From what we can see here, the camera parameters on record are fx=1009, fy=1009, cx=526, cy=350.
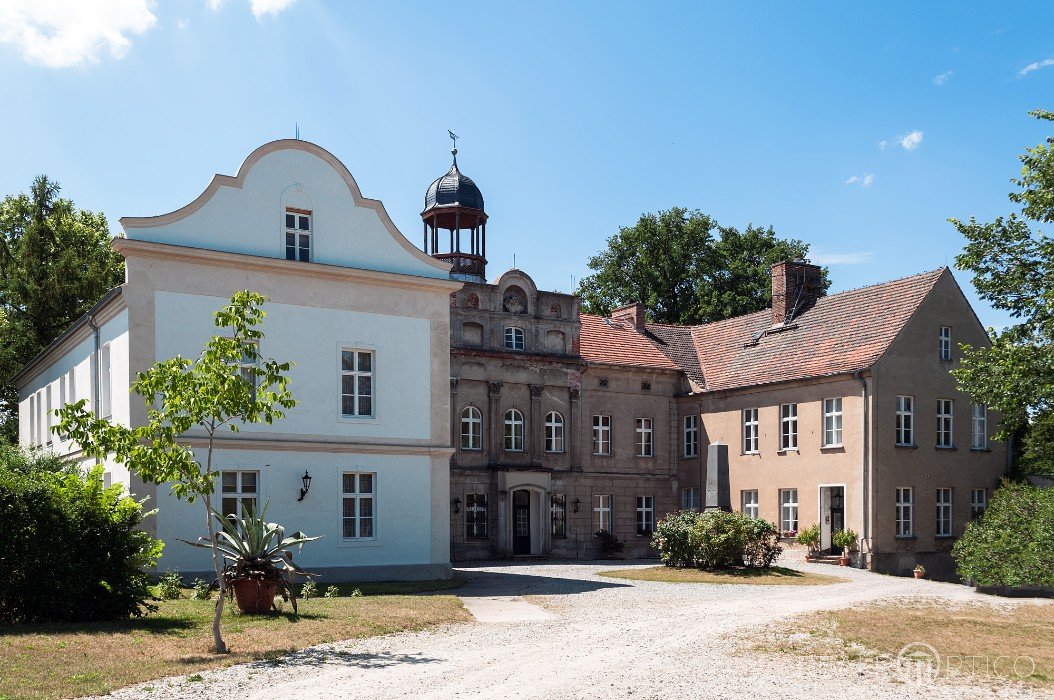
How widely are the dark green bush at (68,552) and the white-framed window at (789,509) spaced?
887 inches

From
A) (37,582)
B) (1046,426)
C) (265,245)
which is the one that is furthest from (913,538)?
(37,582)

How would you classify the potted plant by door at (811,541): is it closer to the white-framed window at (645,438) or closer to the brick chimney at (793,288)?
the white-framed window at (645,438)

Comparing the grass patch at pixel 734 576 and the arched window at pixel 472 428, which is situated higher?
the arched window at pixel 472 428

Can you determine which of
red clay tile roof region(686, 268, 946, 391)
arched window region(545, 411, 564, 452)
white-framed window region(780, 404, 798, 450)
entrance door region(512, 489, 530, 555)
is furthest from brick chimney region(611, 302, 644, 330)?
entrance door region(512, 489, 530, 555)

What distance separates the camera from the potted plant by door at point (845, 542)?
1183 inches

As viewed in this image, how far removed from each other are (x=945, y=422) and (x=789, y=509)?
18.6 ft

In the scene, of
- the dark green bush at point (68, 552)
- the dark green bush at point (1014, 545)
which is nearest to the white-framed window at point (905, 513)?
the dark green bush at point (1014, 545)

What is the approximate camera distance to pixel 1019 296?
86.6 feet

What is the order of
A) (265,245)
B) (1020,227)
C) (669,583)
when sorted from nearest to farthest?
1. (265,245)
2. (669,583)
3. (1020,227)

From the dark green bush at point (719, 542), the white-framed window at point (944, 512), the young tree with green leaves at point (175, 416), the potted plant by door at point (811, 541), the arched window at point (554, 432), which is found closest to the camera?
the young tree with green leaves at point (175, 416)

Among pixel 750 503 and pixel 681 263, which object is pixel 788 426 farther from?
pixel 681 263

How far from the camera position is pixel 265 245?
2206cm

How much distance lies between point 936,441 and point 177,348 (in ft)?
76.3

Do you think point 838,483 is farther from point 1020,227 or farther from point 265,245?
point 265,245
